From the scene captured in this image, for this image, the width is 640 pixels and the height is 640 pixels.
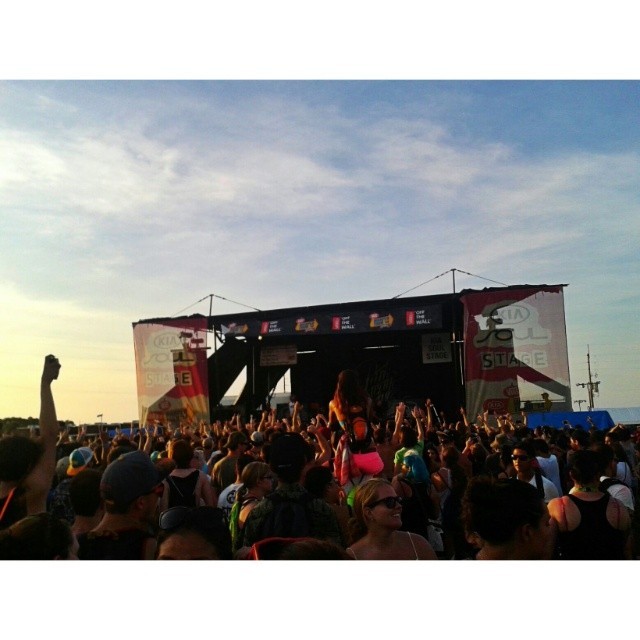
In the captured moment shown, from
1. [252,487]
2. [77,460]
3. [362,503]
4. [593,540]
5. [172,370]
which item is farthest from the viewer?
[172,370]

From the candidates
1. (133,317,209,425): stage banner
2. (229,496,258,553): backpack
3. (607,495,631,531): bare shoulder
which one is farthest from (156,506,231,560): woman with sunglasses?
(133,317,209,425): stage banner

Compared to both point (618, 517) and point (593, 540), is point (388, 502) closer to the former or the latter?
point (593, 540)

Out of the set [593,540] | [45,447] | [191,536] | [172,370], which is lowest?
[593,540]

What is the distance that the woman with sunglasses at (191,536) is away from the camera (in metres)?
2.64

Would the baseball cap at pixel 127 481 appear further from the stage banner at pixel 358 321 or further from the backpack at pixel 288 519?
the stage banner at pixel 358 321

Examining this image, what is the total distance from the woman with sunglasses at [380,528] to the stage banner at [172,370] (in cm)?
1707

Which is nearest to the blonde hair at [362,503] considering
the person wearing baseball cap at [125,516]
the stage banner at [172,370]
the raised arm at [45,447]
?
the person wearing baseball cap at [125,516]

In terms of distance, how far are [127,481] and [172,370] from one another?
59.2 ft

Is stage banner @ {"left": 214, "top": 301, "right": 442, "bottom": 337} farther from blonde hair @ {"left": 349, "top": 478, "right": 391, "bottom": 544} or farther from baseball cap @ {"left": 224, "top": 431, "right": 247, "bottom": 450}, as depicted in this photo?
blonde hair @ {"left": 349, "top": 478, "right": 391, "bottom": 544}

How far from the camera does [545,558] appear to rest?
2895 mm

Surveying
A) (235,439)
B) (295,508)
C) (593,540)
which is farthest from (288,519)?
(235,439)

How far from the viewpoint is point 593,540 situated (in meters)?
3.57

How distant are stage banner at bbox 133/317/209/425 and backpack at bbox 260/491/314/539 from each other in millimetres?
17032

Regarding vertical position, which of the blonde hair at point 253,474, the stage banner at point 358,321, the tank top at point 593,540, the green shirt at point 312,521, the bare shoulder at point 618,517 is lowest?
the tank top at point 593,540
